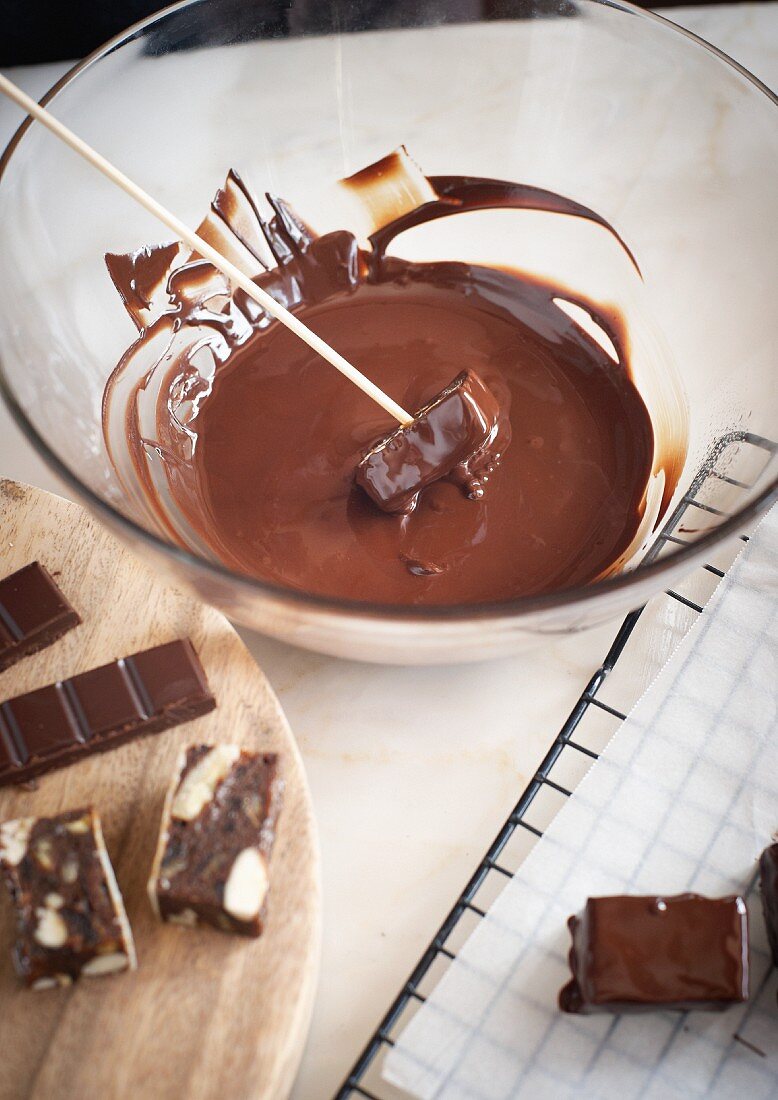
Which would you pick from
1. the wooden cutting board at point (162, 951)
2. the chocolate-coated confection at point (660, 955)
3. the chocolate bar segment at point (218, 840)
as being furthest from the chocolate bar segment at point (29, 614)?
the chocolate-coated confection at point (660, 955)

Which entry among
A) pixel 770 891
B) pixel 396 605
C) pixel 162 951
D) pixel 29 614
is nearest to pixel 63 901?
pixel 162 951

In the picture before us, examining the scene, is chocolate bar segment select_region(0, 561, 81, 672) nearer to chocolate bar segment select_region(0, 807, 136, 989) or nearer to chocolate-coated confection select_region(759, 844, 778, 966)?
chocolate bar segment select_region(0, 807, 136, 989)

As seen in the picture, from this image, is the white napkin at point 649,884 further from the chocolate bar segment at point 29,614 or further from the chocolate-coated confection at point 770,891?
the chocolate bar segment at point 29,614

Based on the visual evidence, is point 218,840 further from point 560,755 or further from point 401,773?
point 560,755

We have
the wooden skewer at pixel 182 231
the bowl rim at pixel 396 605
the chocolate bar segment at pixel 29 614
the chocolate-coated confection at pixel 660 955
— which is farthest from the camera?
the chocolate bar segment at pixel 29 614

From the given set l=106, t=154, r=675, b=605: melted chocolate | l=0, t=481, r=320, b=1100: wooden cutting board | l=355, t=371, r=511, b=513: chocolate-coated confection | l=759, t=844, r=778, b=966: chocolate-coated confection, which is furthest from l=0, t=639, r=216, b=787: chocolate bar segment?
l=759, t=844, r=778, b=966: chocolate-coated confection

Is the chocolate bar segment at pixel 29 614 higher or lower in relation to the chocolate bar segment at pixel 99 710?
higher

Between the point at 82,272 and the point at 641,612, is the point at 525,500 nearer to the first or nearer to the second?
the point at 641,612
